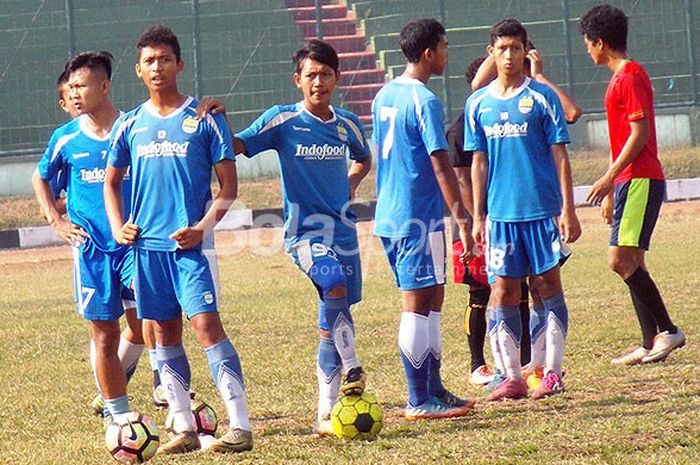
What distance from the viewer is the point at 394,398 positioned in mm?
8367

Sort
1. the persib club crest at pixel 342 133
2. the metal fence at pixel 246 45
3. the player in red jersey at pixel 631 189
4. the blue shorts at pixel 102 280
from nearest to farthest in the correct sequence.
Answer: the blue shorts at pixel 102 280, the persib club crest at pixel 342 133, the player in red jersey at pixel 631 189, the metal fence at pixel 246 45

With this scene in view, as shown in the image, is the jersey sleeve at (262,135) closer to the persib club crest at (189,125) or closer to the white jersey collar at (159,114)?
the white jersey collar at (159,114)

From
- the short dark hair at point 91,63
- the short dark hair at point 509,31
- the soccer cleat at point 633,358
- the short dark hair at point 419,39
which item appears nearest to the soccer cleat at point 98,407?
the short dark hair at point 91,63

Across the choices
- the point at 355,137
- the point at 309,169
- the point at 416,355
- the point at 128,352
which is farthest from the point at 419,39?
the point at 128,352

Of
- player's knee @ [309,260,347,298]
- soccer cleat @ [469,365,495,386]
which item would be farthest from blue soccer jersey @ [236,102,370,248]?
soccer cleat @ [469,365,495,386]

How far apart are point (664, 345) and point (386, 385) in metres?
1.82

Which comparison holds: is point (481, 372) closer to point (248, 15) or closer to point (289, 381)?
point (289, 381)

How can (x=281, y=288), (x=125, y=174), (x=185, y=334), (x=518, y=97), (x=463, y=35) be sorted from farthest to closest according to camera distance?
(x=463, y=35), (x=281, y=288), (x=185, y=334), (x=518, y=97), (x=125, y=174)

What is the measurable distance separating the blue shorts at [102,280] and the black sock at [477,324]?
8.42 ft

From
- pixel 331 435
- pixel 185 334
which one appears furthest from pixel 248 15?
pixel 331 435

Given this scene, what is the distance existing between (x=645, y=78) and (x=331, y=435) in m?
3.42

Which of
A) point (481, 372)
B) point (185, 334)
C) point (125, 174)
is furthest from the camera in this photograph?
point (185, 334)

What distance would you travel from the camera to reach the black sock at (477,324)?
903 cm

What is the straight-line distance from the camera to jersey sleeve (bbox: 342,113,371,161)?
7.64 m
